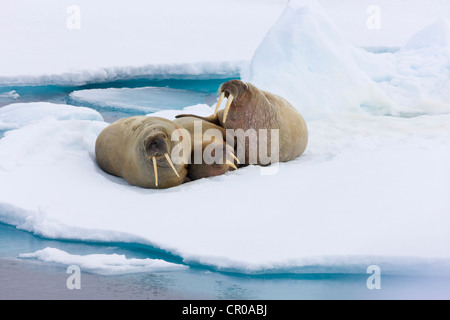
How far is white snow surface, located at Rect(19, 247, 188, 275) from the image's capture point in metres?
3.35

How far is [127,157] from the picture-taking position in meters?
4.80

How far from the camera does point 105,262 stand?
135 inches

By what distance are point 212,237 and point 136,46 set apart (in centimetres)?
811

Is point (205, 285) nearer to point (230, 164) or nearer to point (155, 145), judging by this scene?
point (155, 145)

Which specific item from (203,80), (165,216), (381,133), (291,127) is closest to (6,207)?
(165,216)

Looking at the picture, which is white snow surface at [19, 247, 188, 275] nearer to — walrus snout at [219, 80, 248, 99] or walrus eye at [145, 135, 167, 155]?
walrus eye at [145, 135, 167, 155]

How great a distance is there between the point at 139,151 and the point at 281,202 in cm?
122

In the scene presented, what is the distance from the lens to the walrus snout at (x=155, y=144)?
4373 millimetres

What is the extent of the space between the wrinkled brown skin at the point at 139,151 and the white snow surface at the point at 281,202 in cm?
13

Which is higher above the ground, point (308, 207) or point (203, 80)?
point (203, 80)
